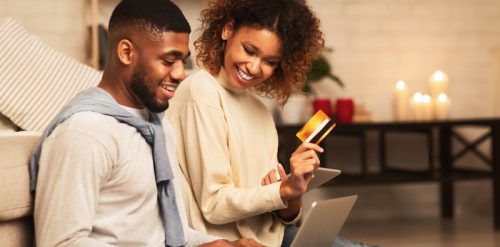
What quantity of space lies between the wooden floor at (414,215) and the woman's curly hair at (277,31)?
2136 millimetres

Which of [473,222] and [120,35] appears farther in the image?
[473,222]

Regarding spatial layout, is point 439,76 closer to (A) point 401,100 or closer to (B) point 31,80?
(A) point 401,100

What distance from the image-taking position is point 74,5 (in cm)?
436

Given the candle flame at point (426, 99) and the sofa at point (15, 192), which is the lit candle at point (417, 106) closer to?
the candle flame at point (426, 99)

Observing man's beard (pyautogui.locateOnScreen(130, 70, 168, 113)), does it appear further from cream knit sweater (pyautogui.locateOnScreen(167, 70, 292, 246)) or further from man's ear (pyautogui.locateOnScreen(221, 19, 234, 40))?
man's ear (pyautogui.locateOnScreen(221, 19, 234, 40))

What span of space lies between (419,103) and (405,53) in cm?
51

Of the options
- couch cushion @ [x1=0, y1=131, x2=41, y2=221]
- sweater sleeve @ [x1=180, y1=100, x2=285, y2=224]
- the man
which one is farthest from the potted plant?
couch cushion @ [x1=0, y1=131, x2=41, y2=221]

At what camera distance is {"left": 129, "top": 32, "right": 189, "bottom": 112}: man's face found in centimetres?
134

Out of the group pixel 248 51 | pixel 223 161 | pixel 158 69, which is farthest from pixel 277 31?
pixel 158 69

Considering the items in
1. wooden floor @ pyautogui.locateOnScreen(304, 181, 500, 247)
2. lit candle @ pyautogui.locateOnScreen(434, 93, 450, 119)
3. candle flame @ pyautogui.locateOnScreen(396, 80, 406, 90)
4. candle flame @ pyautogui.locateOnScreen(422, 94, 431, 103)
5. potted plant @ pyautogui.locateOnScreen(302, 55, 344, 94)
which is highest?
potted plant @ pyautogui.locateOnScreen(302, 55, 344, 94)

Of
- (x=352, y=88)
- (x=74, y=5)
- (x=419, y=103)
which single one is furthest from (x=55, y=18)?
(x=419, y=103)

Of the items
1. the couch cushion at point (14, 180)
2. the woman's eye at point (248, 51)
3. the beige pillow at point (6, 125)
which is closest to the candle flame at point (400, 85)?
the beige pillow at point (6, 125)

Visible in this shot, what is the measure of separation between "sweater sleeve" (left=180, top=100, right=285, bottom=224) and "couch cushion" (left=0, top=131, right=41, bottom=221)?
0.51 m

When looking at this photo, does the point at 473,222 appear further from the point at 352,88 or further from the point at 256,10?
the point at 256,10
